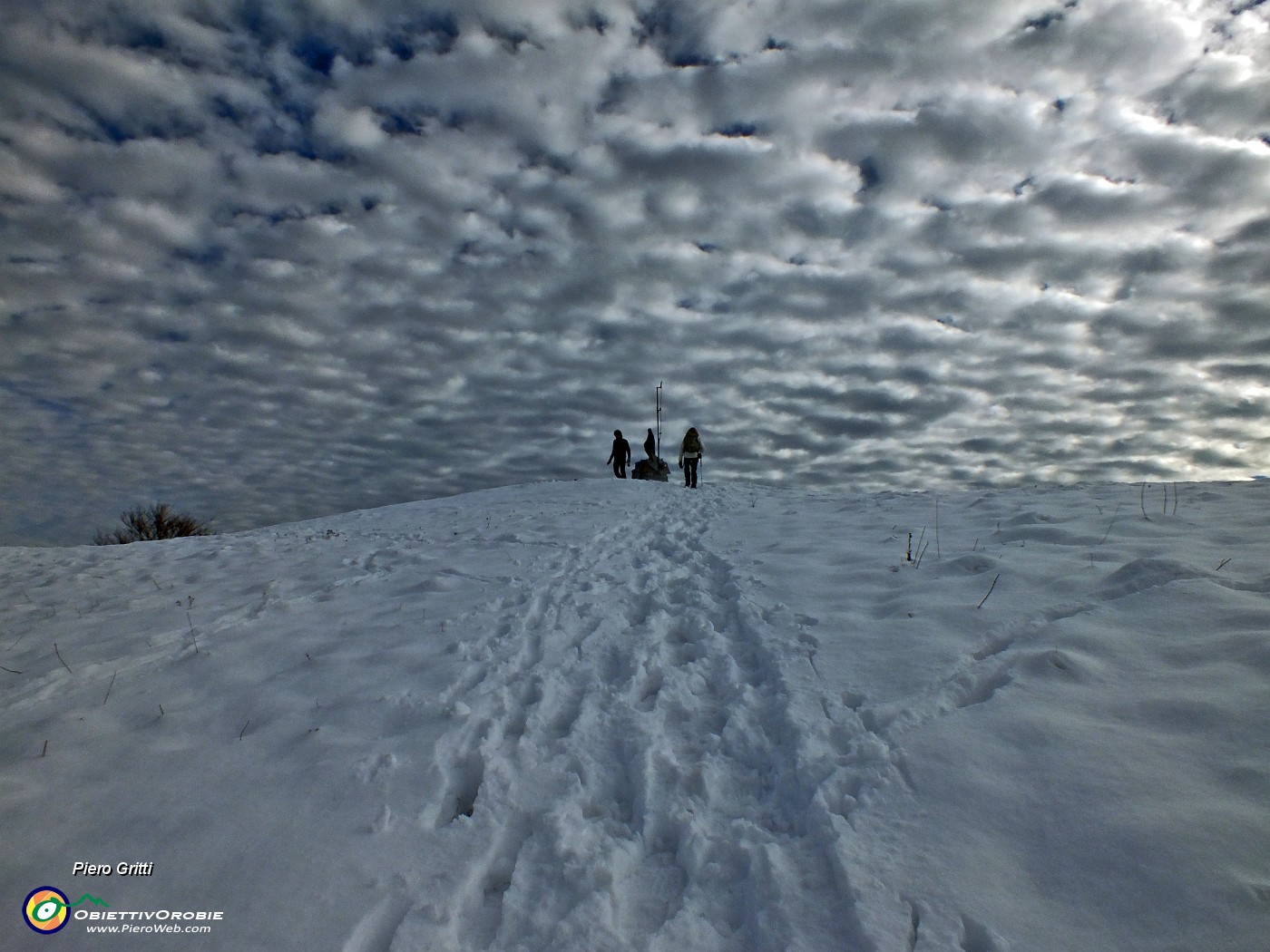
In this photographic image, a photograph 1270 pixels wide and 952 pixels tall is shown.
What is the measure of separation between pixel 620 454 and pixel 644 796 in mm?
20775

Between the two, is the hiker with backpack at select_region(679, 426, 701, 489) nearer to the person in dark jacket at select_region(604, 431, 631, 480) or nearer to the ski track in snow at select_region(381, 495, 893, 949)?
the person in dark jacket at select_region(604, 431, 631, 480)

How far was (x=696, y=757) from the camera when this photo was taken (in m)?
4.06

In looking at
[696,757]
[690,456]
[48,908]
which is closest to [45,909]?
[48,908]

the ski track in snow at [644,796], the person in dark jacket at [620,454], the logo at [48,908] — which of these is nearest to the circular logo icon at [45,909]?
the logo at [48,908]

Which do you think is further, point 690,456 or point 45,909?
point 690,456

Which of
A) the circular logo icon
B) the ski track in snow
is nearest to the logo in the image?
the circular logo icon

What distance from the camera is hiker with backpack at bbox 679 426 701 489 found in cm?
2044

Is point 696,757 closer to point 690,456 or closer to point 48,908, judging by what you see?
point 48,908

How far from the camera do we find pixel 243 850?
335 cm

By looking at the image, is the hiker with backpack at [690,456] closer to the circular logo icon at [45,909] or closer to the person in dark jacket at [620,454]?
the person in dark jacket at [620,454]

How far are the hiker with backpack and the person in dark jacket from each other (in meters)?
3.49

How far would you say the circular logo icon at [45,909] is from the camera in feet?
9.60

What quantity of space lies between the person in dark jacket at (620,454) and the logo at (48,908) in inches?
833

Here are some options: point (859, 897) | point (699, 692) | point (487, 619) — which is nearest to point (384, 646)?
point (487, 619)
